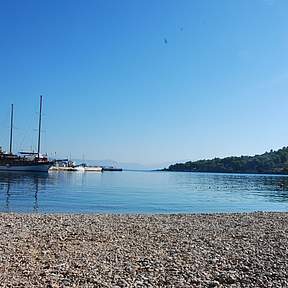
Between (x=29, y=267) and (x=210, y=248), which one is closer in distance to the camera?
(x=29, y=267)

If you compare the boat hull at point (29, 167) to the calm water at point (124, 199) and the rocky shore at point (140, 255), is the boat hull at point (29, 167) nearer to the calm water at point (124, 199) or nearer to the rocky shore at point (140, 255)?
the calm water at point (124, 199)

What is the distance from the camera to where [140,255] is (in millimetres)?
12000

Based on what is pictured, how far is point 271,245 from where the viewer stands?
1410cm

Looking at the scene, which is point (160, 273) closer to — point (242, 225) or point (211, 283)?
point (211, 283)

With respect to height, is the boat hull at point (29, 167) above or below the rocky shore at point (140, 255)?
above

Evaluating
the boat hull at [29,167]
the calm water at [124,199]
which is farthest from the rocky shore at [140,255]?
the boat hull at [29,167]

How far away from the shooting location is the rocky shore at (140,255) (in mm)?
9523

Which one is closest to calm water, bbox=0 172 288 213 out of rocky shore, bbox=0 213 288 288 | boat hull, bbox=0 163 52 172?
rocky shore, bbox=0 213 288 288

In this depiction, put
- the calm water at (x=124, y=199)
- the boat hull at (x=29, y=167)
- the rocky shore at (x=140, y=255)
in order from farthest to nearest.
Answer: the boat hull at (x=29, y=167), the calm water at (x=124, y=199), the rocky shore at (x=140, y=255)

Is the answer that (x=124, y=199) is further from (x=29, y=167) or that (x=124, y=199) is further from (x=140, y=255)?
(x=29, y=167)

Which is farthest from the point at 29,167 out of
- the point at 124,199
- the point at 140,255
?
the point at 140,255

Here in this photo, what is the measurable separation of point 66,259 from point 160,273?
2.63 meters

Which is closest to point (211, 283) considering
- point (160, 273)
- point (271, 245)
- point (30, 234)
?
point (160, 273)

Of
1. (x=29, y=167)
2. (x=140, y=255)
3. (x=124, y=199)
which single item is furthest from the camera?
(x=29, y=167)
